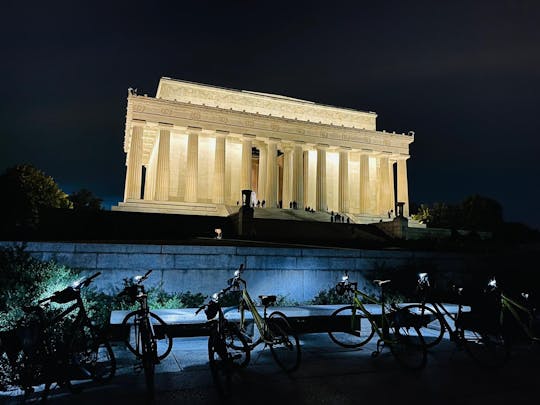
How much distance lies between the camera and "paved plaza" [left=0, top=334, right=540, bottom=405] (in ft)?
18.3

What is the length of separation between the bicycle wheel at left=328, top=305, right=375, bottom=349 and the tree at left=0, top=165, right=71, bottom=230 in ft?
131

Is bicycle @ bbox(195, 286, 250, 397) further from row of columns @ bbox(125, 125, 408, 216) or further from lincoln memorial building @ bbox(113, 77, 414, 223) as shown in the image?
row of columns @ bbox(125, 125, 408, 216)

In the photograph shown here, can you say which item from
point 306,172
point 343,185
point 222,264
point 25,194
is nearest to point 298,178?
point 306,172

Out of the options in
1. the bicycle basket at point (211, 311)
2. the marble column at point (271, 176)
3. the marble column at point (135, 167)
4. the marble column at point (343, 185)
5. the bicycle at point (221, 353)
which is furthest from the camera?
the marble column at point (343, 185)

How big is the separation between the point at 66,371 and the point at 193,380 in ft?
6.08

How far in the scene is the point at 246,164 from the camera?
53.5 m

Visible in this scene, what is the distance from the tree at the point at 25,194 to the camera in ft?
141

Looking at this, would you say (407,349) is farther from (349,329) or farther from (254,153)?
(254,153)

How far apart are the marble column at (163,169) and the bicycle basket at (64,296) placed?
4302 cm

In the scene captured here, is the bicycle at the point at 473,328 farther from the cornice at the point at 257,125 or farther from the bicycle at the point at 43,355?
the cornice at the point at 257,125

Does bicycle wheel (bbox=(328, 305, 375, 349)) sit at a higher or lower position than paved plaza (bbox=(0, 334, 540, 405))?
higher

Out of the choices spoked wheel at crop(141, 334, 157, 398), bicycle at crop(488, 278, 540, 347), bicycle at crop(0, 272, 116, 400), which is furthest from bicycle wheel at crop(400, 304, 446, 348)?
bicycle at crop(0, 272, 116, 400)

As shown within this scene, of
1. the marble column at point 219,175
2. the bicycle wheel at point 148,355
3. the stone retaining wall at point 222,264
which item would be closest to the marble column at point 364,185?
the marble column at point 219,175

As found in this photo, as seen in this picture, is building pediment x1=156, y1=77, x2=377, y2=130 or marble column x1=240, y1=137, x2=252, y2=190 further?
building pediment x1=156, y1=77, x2=377, y2=130
